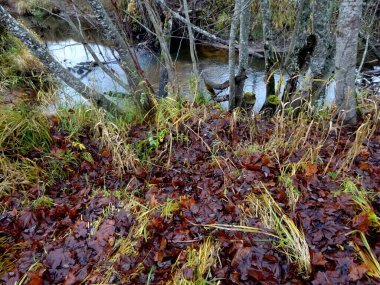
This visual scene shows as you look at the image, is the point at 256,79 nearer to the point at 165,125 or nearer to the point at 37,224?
the point at 165,125

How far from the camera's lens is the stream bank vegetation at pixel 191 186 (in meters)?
2.06

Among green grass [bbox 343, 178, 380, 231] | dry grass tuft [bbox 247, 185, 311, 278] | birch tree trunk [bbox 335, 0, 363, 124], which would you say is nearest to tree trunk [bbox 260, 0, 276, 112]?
birch tree trunk [bbox 335, 0, 363, 124]

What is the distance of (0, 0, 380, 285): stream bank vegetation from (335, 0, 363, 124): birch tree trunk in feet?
0.04

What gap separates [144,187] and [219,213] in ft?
3.35

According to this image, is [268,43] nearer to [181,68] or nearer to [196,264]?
[196,264]

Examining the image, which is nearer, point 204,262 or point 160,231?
point 204,262

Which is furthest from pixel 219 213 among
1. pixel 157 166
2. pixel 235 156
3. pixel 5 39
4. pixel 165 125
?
pixel 5 39

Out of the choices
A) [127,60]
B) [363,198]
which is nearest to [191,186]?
[363,198]

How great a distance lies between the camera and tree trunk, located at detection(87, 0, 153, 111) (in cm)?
356

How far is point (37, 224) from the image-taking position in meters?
2.68

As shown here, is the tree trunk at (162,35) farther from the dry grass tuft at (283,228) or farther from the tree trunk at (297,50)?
the dry grass tuft at (283,228)

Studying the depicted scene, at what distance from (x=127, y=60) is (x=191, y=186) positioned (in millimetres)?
1982

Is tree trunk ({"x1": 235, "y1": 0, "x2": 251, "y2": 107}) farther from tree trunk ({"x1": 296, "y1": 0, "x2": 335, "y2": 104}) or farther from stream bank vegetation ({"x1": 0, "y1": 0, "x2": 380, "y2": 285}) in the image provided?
tree trunk ({"x1": 296, "y1": 0, "x2": 335, "y2": 104})

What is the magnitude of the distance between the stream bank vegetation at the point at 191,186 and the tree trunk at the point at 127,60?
0.02 metres
